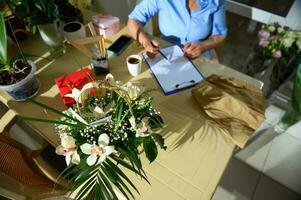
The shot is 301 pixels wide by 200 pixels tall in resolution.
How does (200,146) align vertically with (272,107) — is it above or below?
above

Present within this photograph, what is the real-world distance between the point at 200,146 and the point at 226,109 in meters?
0.18

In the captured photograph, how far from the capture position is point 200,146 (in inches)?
36.7

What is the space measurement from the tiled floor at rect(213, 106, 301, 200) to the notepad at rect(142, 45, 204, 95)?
837mm

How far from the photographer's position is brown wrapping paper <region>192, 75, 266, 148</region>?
3.07 feet

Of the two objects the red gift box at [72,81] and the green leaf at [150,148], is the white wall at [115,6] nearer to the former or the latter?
the red gift box at [72,81]

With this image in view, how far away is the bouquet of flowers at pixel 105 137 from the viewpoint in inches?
29.2

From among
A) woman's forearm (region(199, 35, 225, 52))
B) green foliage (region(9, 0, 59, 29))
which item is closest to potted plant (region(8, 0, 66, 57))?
green foliage (region(9, 0, 59, 29))

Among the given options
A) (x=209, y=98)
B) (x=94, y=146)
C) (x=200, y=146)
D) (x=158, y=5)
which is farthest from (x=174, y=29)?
(x=94, y=146)

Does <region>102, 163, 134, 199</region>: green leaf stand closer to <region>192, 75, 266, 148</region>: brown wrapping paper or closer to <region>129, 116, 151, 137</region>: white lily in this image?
<region>129, 116, 151, 137</region>: white lily

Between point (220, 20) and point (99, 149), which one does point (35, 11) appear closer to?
point (99, 149)

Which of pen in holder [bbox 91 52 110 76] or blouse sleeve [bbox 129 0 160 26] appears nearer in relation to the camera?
pen in holder [bbox 91 52 110 76]

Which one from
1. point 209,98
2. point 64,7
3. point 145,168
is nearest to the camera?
point 145,168

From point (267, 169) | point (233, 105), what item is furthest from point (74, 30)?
point (267, 169)

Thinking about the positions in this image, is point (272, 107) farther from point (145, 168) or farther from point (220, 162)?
point (145, 168)
